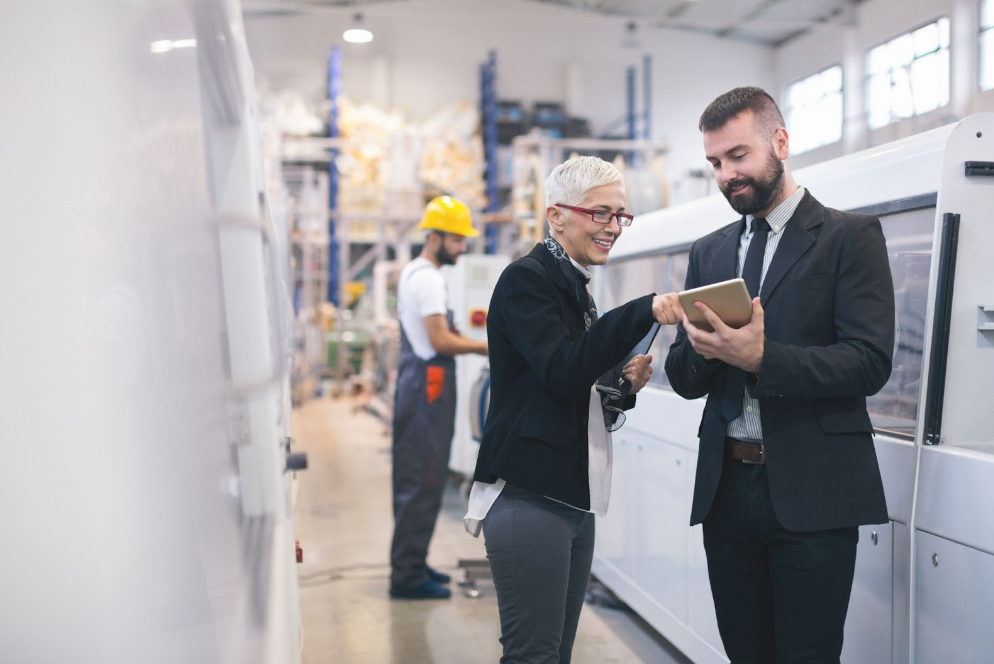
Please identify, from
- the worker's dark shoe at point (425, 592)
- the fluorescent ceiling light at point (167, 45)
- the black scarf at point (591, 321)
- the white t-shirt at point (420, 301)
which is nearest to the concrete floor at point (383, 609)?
the worker's dark shoe at point (425, 592)

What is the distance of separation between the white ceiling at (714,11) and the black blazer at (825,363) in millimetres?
14539

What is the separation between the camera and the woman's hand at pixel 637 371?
195 cm

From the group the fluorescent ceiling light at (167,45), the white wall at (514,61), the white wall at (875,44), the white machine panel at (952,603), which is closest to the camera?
the fluorescent ceiling light at (167,45)

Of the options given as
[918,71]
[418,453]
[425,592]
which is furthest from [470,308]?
[918,71]

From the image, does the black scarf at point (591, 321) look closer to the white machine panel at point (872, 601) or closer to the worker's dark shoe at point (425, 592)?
the white machine panel at point (872, 601)

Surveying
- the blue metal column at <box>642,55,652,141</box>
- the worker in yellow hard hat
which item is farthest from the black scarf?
the blue metal column at <box>642,55,652,141</box>

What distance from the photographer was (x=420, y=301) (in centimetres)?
408

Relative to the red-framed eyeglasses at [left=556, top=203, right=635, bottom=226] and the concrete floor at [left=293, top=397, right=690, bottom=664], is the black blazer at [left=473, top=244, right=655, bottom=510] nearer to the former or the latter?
the red-framed eyeglasses at [left=556, top=203, right=635, bottom=226]

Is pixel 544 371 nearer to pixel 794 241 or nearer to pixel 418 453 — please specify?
pixel 794 241

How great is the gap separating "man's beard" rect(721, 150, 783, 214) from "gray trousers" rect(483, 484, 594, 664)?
716 mm

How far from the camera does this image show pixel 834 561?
174 centimetres

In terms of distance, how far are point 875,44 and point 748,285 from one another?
14.5 meters

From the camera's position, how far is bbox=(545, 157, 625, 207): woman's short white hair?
6.07 feet

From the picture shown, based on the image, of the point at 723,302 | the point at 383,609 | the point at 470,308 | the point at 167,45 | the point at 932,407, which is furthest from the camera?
the point at 470,308
